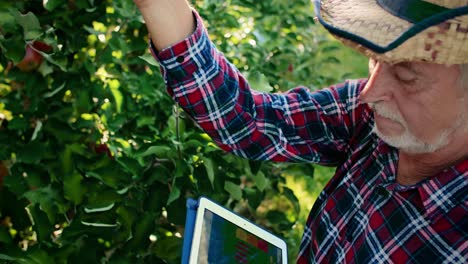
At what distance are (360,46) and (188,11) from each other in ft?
1.06

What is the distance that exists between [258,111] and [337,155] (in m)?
0.23

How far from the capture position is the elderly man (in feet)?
4.19

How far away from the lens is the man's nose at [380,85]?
1.37 metres

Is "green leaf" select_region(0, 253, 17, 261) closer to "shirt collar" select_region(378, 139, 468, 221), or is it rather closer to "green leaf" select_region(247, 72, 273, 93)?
"green leaf" select_region(247, 72, 273, 93)

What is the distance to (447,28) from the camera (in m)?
1.21

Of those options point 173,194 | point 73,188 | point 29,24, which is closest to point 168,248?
point 173,194

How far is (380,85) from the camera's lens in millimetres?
1373

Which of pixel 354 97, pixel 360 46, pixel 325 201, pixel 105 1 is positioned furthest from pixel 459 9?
pixel 105 1

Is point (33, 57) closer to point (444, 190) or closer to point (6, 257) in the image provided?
point (6, 257)

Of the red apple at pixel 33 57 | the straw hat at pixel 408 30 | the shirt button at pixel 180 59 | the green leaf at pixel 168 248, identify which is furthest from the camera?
the red apple at pixel 33 57

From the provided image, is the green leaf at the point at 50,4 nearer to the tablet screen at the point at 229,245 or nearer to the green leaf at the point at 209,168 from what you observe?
the green leaf at the point at 209,168

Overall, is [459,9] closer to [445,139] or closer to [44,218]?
[445,139]

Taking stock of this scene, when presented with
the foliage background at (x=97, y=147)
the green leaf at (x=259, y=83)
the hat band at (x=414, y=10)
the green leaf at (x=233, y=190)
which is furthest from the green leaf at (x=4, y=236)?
the hat band at (x=414, y=10)

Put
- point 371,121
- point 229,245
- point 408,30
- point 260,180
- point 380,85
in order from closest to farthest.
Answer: point 408,30
point 380,85
point 229,245
point 371,121
point 260,180
